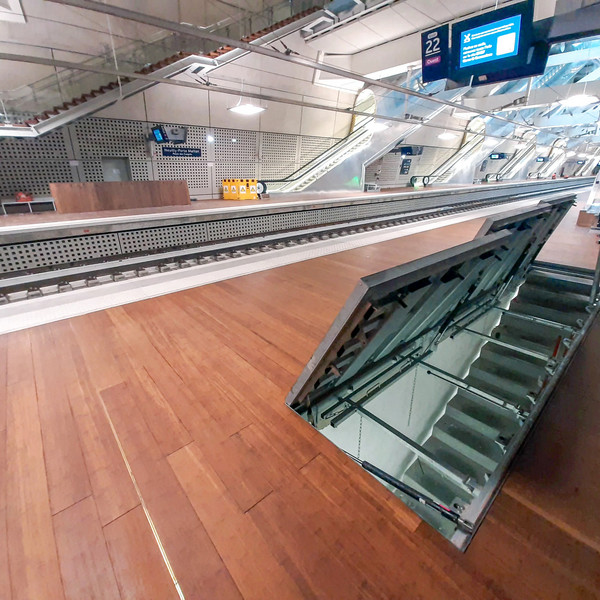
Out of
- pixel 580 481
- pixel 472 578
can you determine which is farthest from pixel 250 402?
pixel 580 481

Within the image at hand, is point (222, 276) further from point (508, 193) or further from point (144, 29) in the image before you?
point (508, 193)

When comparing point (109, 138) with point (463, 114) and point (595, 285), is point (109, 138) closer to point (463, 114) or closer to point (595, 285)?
point (595, 285)

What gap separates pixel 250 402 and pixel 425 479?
3.83 metres

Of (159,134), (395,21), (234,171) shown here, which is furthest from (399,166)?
(159,134)

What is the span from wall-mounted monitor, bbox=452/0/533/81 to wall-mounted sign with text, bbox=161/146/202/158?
737 centimetres

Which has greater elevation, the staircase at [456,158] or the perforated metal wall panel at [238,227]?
the staircase at [456,158]

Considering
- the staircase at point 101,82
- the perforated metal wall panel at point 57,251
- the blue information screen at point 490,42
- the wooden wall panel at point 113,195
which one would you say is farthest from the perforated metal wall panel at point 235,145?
the blue information screen at point 490,42

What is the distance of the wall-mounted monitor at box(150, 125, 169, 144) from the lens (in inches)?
344

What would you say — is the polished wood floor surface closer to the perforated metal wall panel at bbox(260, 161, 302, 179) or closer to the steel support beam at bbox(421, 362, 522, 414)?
the steel support beam at bbox(421, 362, 522, 414)

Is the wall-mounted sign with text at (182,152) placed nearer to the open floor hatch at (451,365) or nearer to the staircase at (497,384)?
the open floor hatch at (451,365)

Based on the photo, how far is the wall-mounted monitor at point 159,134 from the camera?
8.74 metres

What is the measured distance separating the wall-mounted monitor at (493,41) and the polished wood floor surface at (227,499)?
616cm

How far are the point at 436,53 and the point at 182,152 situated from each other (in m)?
7.34

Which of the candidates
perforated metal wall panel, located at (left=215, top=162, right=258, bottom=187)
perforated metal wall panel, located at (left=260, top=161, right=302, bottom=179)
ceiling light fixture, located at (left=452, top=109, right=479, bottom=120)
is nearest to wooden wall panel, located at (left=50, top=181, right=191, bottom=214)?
perforated metal wall panel, located at (left=215, top=162, right=258, bottom=187)
